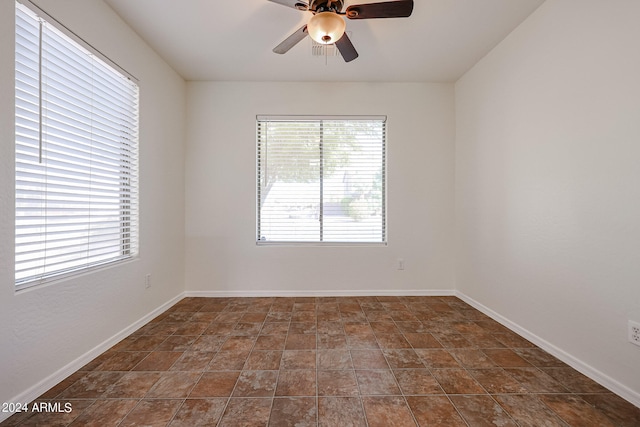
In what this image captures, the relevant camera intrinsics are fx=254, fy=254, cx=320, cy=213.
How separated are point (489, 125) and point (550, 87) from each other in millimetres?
682

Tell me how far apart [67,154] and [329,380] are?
2.26 meters

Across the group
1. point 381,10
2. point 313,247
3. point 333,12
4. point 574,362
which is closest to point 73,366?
point 313,247

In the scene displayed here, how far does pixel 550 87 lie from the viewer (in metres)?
1.93

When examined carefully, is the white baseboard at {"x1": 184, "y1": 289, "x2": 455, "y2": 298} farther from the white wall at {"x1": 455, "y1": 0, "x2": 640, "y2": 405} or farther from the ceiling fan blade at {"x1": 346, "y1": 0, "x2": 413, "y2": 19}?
the ceiling fan blade at {"x1": 346, "y1": 0, "x2": 413, "y2": 19}

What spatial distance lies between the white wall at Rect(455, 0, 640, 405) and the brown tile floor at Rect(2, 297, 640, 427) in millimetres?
294

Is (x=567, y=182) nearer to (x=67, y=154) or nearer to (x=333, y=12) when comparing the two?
(x=333, y=12)

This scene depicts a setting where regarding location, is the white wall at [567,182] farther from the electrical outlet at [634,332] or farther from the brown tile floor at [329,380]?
the brown tile floor at [329,380]

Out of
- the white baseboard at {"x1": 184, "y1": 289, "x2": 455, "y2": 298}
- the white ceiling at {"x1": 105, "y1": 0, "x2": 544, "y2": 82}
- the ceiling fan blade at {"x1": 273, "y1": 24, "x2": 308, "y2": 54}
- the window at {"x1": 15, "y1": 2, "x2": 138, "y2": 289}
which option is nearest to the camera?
the window at {"x1": 15, "y1": 2, "x2": 138, "y2": 289}

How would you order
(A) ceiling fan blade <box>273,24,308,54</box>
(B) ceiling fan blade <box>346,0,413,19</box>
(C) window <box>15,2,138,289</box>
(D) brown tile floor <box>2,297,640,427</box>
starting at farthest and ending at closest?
(A) ceiling fan blade <box>273,24,308,54</box>
(B) ceiling fan blade <box>346,0,413,19</box>
(C) window <box>15,2,138,289</box>
(D) brown tile floor <box>2,297,640,427</box>

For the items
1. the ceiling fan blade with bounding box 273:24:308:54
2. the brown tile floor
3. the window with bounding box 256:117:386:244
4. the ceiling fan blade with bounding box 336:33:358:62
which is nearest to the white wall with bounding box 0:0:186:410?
the brown tile floor

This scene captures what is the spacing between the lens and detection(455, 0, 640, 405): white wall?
4.85ft

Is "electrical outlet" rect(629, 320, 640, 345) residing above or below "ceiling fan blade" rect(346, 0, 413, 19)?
below

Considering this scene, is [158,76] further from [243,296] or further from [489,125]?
[489,125]

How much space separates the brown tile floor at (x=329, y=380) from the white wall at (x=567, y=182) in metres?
0.29
